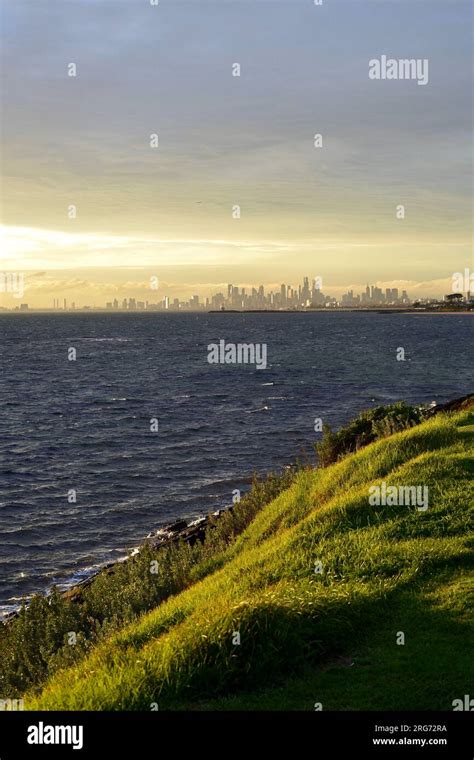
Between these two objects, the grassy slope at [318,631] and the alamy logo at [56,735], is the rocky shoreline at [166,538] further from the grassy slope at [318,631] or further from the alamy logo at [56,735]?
the alamy logo at [56,735]

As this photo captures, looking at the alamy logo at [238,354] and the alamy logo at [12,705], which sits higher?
the alamy logo at [238,354]

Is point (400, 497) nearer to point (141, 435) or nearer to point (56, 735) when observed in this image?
point (56, 735)

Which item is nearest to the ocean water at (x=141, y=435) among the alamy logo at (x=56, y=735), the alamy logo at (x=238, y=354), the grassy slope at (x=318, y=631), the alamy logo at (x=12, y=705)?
the alamy logo at (x=238, y=354)

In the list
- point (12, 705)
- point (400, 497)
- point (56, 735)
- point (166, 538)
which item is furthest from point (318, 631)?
point (166, 538)

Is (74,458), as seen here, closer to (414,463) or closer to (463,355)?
(414,463)

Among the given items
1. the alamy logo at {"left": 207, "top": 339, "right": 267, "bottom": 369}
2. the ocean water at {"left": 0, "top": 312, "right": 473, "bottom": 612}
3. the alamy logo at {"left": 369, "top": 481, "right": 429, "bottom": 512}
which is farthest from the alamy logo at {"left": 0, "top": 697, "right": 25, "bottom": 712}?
the alamy logo at {"left": 207, "top": 339, "right": 267, "bottom": 369}
